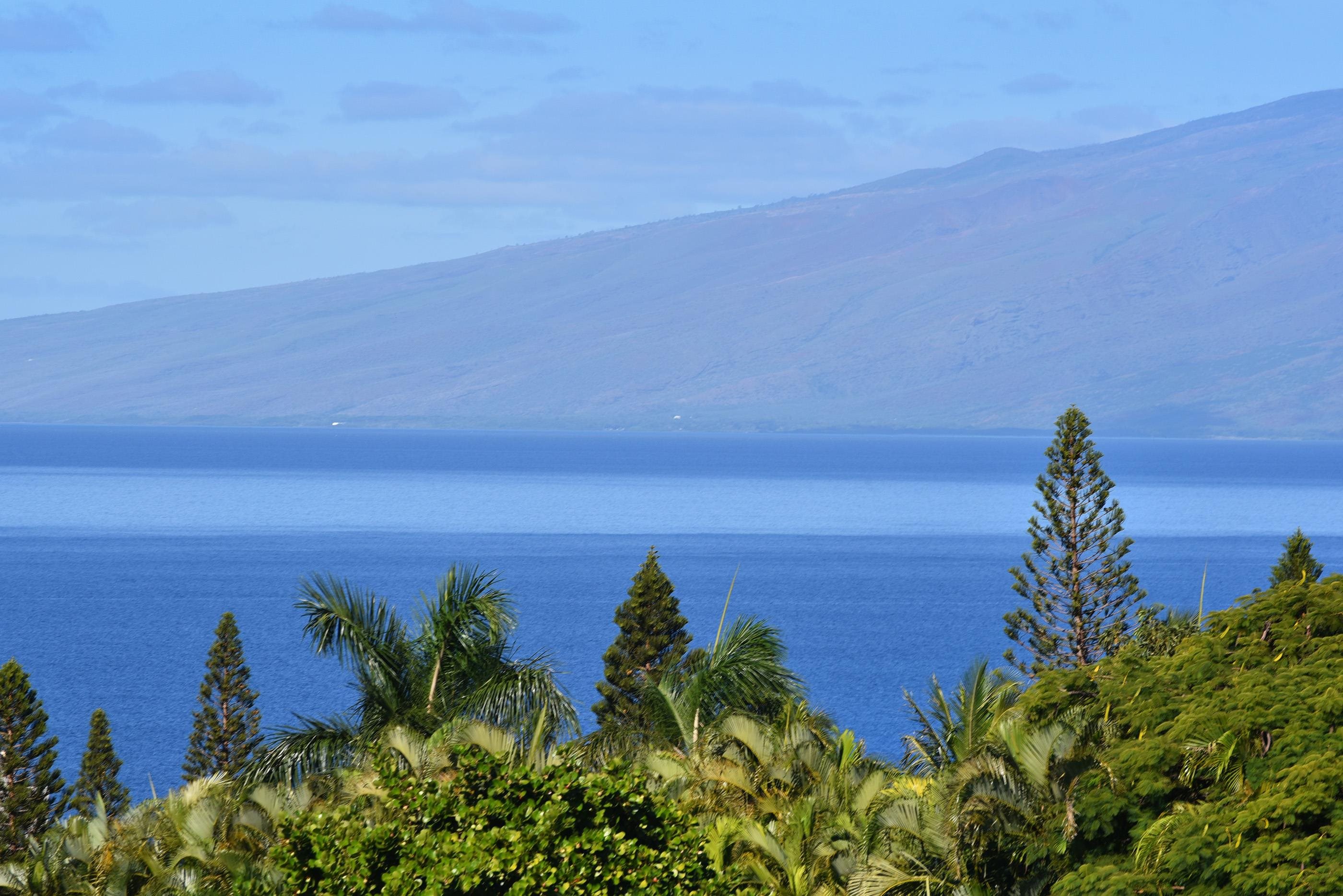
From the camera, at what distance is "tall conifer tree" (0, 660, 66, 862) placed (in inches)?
1598

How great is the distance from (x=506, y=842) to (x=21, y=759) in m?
31.1

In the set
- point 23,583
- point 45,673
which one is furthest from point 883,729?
point 23,583

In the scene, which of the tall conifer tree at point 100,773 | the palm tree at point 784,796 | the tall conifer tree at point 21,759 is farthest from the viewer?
the tall conifer tree at point 100,773

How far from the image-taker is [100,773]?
1727 inches

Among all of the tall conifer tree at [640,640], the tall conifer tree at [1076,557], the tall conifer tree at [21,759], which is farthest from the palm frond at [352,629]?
the tall conifer tree at [1076,557]

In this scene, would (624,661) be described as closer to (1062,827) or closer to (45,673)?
(1062,827)

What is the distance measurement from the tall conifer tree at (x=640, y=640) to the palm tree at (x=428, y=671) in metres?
14.4

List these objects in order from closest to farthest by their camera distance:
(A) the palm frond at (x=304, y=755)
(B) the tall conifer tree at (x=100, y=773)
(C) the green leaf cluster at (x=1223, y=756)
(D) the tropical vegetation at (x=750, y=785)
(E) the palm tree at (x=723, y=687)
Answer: (D) the tropical vegetation at (x=750, y=785) < (C) the green leaf cluster at (x=1223, y=756) < (A) the palm frond at (x=304, y=755) < (E) the palm tree at (x=723, y=687) < (B) the tall conifer tree at (x=100, y=773)

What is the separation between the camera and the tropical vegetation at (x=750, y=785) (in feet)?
46.9

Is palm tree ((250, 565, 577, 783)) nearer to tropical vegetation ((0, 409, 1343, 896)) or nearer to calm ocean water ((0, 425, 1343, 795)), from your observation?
tropical vegetation ((0, 409, 1343, 896))

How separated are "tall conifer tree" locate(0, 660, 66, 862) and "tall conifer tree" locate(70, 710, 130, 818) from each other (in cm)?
210

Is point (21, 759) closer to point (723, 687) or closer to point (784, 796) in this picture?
point (723, 687)

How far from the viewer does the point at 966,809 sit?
18.3 meters

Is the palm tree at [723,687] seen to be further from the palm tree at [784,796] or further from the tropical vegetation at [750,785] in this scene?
the palm tree at [784,796]
